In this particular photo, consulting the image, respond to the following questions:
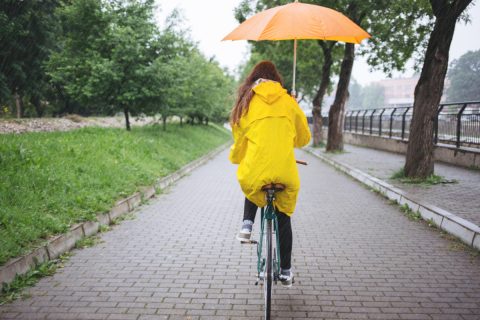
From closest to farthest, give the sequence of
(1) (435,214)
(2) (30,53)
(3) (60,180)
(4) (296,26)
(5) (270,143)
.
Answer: (5) (270,143) < (4) (296,26) < (1) (435,214) < (3) (60,180) < (2) (30,53)

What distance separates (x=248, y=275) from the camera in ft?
15.4

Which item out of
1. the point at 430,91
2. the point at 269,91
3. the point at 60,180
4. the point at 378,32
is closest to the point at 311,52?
the point at 378,32

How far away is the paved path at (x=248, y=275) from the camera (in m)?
3.79

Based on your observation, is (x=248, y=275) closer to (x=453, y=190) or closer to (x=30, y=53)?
(x=453, y=190)

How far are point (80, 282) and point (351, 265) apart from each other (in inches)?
128

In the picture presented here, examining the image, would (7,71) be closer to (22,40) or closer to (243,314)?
(22,40)

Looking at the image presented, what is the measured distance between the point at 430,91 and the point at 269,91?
753 centimetres

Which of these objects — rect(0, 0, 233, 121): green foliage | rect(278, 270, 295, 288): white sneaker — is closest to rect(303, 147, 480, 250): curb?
rect(278, 270, 295, 288): white sneaker

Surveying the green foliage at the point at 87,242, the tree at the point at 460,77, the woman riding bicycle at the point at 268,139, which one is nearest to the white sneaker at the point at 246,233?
the woman riding bicycle at the point at 268,139

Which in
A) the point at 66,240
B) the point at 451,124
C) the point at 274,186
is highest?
the point at 451,124

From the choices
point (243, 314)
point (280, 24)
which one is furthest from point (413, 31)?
point (243, 314)

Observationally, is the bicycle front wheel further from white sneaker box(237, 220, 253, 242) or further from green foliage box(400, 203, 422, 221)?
green foliage box(400, 203, 422, 221)

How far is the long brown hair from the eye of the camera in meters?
3.59

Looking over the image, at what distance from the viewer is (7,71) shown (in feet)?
86.3
